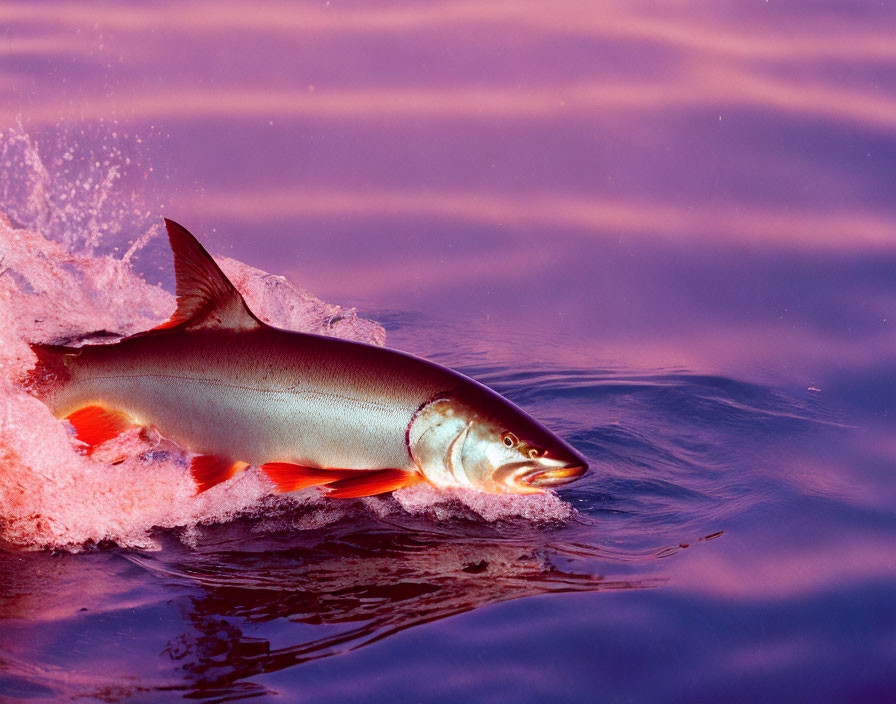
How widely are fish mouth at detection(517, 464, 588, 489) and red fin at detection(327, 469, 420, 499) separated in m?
0.44

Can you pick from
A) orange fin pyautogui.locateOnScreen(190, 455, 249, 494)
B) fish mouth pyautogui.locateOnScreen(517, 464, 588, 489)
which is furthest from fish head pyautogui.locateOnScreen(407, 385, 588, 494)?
orange fin pyautogui.locateOnScreen(190, 455, 249, 494)

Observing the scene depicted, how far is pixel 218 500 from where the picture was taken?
4.98m

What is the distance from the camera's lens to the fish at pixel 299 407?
4.36 meters

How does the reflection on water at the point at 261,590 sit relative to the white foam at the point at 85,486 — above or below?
below

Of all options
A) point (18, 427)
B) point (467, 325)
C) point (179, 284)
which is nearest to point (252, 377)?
point (179, 284)

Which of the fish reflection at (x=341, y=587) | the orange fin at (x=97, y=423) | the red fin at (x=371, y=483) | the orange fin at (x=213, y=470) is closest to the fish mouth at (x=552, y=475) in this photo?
the fish reflection at (x=341, y=587)

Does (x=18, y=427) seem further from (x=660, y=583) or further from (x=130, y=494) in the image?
(x=660, y=583)

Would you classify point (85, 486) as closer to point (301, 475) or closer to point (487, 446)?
point (301, 475)

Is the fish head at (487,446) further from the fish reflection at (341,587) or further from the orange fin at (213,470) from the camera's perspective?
the orange fin at (213,470)

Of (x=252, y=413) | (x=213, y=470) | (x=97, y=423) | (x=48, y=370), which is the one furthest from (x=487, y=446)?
(x=48, y=370)

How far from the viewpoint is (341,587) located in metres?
4.20

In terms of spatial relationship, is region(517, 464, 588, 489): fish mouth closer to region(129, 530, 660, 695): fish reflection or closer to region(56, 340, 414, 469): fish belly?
region(129, 530, 660, 695): fish reflection

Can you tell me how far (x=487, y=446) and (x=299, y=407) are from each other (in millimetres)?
751

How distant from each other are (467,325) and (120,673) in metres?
4.49
